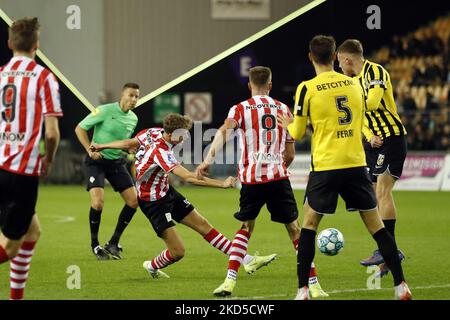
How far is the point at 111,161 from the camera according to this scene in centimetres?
1284

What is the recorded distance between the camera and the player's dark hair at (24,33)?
729 centimetres

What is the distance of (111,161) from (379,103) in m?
4.31

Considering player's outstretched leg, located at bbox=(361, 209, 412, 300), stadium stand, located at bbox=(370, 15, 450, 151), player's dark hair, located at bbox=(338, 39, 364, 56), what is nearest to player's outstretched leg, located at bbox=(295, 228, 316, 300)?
player's outstretched leg, located at bbox=(361, 209, 412, 300)

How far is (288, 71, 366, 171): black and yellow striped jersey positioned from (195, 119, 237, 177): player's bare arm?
2.70ft

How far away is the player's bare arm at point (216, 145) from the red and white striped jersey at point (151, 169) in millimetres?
1231

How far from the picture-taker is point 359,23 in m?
31.9

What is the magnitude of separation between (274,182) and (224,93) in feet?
69.8

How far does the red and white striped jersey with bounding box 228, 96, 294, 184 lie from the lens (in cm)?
891

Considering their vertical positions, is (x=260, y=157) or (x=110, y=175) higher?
(x=260, y=157)

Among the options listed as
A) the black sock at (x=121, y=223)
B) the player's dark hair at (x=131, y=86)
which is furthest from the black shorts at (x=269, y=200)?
the black sock at (x=121, y=223)

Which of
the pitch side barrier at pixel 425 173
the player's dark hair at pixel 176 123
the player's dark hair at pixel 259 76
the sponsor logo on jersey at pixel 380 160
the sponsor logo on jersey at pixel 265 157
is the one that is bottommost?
the pitch side barrier at pixel 425 173

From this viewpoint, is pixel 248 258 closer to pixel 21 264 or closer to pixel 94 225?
pixel 94 225

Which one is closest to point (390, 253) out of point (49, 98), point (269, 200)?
point (269, 200)

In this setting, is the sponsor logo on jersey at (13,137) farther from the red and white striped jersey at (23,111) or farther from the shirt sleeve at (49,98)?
the shirt sleeve at (49,98)
